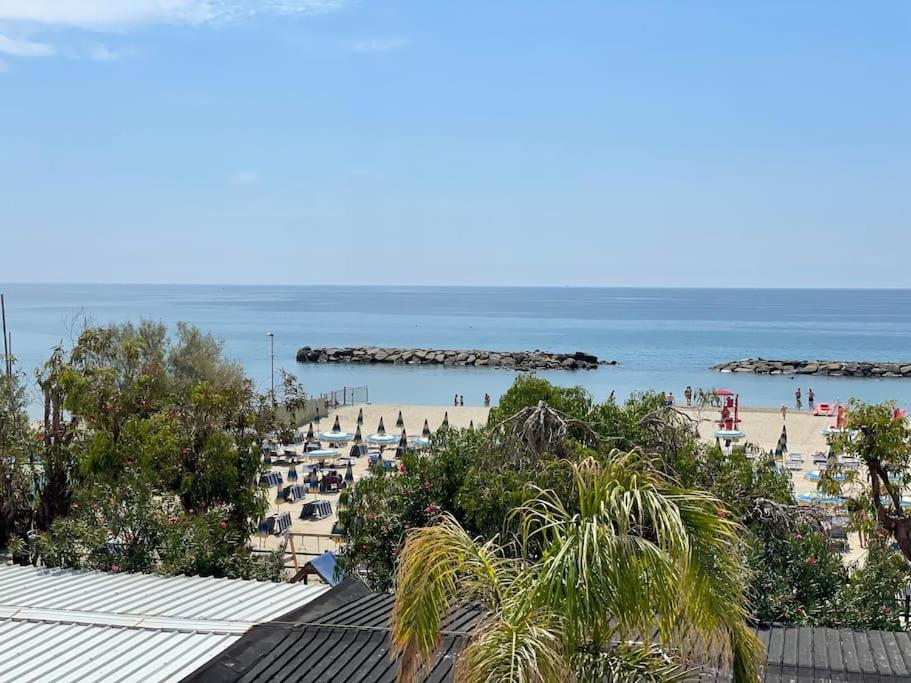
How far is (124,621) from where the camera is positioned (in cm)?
743

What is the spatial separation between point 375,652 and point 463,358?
264ft

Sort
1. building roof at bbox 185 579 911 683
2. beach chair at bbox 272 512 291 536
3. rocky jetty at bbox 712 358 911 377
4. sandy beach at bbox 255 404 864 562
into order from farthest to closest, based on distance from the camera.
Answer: rocky jetty at bbox 712 358 911 377
sandy beach at bbox 255 404 864 562
beach chair at bbox 272 512 291 536
building roof at bbox 185 579 911 683

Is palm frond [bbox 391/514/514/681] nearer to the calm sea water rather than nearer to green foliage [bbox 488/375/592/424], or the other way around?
green foliage [bbox 488/375/592/424]

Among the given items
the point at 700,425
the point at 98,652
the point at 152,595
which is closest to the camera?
the point at 98,652

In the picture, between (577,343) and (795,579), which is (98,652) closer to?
(795,579)

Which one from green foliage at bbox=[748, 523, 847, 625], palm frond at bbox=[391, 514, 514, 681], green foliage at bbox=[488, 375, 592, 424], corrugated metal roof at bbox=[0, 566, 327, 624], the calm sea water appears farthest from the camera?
the calm sea water

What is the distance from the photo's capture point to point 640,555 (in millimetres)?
3871

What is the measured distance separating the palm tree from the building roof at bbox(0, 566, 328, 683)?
118 inches

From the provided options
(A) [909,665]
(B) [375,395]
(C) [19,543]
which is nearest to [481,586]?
(A) [909,665]

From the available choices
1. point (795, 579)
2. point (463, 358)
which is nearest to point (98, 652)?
point (795, 579)

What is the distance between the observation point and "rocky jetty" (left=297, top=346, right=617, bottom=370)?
82.6m

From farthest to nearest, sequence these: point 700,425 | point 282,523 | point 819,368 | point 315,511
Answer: point 819,368 → point 700,425 → point 315,511 → point 282,523

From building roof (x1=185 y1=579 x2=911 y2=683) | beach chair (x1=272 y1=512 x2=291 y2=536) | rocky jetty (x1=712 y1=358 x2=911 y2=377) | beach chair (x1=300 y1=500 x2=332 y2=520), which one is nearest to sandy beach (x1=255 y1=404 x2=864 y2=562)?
beach chair (x1=300 y1=500 x2=332 y2=520)

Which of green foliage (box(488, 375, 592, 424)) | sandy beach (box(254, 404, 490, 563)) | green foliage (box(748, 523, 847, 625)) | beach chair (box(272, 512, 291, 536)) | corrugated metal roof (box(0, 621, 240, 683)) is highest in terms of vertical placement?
green foliage (box(488, 375, 592, 424))
